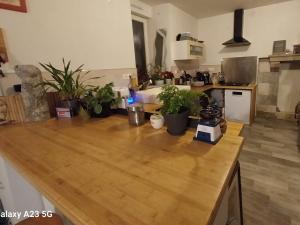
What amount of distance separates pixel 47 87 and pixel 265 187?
2.10 meters

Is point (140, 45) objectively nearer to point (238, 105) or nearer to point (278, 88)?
point (238, 105)

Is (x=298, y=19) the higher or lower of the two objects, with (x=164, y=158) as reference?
higher

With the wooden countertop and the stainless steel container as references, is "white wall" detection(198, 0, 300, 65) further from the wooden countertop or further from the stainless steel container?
the stainless steel container

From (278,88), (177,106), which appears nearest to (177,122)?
(177,106)

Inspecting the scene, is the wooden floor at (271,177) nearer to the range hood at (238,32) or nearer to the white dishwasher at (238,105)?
the white dishwasher at (238,105)

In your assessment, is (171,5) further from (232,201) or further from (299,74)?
(232,201)

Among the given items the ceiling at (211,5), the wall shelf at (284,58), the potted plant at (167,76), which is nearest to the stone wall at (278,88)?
the wall shelf at (284,58)

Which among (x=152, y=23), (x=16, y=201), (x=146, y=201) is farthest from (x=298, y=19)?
(x=16, y=201)

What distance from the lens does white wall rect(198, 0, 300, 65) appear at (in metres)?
3.25

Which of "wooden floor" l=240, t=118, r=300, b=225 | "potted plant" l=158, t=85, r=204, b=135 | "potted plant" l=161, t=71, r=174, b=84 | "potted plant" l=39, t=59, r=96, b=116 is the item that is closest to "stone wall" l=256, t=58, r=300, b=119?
"wooden floor" l=240, t=118, r=300, b=225

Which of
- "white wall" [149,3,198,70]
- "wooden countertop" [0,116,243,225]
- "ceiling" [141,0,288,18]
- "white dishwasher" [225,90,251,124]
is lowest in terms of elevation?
"white dishwasher" [225,90,251,124]

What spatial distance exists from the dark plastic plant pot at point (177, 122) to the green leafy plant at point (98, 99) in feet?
2.02

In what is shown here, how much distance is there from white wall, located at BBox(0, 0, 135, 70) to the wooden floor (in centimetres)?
182

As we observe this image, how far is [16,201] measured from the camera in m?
0.96
